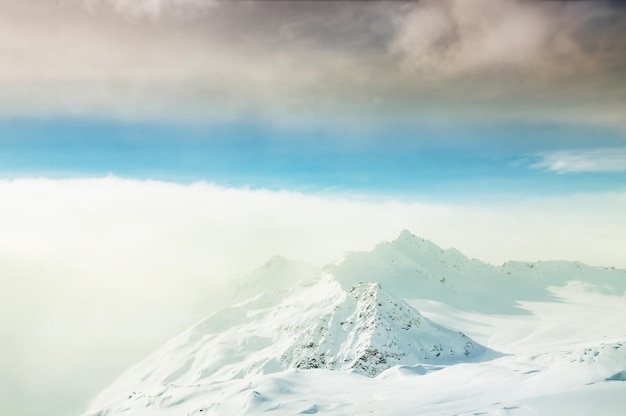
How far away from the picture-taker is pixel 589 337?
16650 centimetres

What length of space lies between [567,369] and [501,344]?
453 feet

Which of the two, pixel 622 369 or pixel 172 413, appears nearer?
pixel 622 369

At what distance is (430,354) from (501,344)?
48939mm

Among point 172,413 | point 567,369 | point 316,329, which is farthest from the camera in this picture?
point 316,329

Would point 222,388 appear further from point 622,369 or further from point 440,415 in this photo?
point 622,369

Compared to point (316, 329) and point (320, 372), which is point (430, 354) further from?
point (320, 372)

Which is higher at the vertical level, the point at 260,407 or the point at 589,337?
the point at 260,407

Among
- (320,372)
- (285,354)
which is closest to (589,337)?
(285,354)

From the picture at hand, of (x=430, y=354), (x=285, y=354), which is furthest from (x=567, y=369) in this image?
(x=285, y=354)

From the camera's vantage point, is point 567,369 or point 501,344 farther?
point 501,344

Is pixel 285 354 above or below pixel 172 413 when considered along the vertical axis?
below

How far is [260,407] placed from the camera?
4819 centimetres

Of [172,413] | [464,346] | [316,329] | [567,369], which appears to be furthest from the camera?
[316,329]

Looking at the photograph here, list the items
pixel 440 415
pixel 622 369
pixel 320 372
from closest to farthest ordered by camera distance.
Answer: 1. pixel 440 415
2. pixel 622 369
3. pixel 320 372
